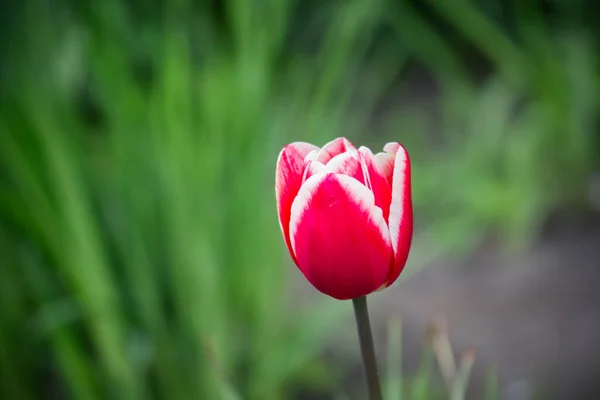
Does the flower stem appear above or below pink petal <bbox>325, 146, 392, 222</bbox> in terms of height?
below

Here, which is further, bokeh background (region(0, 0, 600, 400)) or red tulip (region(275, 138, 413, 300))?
bokeh background (region(0, 0, 600, 400))

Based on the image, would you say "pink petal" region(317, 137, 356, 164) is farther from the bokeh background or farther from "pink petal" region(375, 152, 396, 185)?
the bokeh background

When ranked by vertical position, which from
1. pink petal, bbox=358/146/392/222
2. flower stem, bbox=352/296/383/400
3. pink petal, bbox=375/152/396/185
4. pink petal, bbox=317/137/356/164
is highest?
pink petal, bbox=317/137/356/164

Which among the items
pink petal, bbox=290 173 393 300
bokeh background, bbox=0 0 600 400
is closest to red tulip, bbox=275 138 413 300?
pink petal, bbox=290 173 393 300

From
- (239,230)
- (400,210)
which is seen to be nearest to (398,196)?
(400,210)

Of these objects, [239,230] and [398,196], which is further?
[239,230]

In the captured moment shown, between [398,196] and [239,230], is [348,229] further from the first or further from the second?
[239,230]

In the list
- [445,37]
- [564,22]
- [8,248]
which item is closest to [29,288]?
[8,248]
